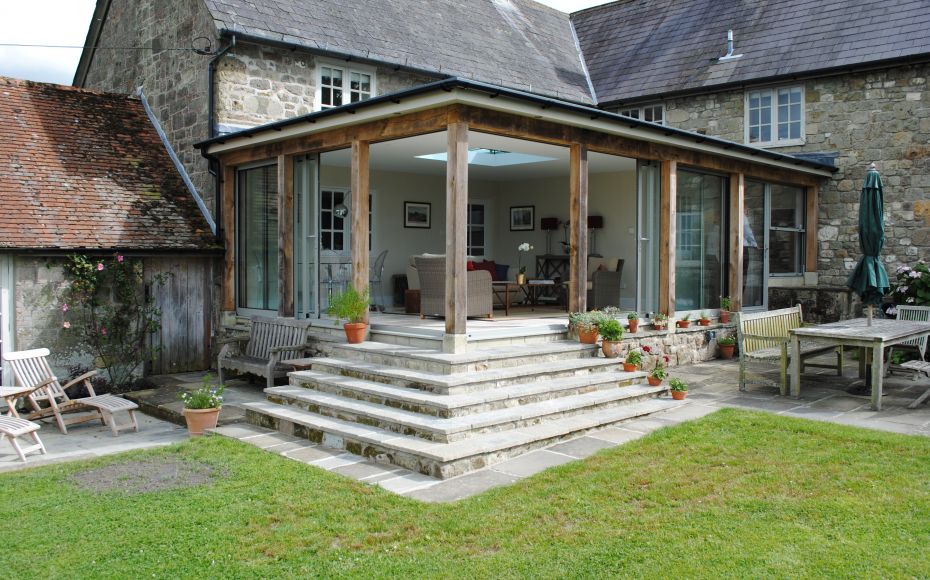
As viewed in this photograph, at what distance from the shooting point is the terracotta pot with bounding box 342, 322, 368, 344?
8812mm

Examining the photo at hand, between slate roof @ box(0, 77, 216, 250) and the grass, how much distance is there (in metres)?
4.77

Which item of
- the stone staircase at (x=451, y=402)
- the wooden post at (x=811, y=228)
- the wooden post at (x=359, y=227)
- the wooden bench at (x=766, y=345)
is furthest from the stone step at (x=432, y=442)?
the wooden post at (x=811, y=228)

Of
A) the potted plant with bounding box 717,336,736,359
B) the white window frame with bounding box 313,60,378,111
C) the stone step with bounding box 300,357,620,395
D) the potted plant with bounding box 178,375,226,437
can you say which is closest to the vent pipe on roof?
the potted plant with bounding box 717,336,736,359

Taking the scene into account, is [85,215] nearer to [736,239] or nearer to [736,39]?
[736,239]

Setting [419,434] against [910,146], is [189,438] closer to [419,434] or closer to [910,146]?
[419,434]

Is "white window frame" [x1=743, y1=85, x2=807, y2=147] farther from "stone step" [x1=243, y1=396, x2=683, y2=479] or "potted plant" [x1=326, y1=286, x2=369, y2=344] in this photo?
"potted plant" [x1=326, y1=286, x2=369, y2=344]

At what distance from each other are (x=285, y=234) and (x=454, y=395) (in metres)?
4.42

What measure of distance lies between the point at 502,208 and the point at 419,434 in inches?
410

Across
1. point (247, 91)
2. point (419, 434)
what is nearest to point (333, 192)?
point (247, 91)

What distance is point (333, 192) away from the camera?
1305 cm

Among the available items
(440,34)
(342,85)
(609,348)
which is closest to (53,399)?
(609,348)

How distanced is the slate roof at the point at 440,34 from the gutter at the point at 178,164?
2.58 metres

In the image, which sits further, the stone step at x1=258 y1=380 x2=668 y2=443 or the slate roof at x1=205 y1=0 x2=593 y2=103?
the slate roof at x1=205 y1=0 x2=593 y2=103

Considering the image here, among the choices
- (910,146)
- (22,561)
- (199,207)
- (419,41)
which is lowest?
(22,561)
